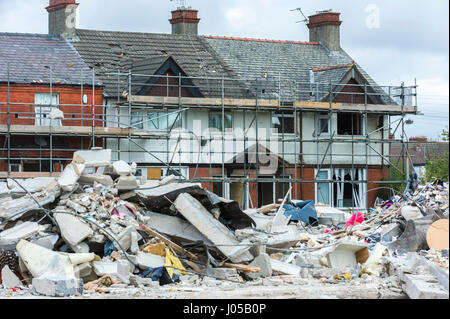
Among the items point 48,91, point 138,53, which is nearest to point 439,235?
point 48,91

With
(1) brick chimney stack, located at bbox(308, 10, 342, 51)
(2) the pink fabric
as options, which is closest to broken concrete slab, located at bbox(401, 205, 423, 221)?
(2) the pink fabric

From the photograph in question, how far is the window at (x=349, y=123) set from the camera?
3406 centimetres

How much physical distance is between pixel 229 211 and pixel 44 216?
13.7ft

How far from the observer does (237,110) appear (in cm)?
3206

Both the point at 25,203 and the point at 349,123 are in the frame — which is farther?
the point at 349,123

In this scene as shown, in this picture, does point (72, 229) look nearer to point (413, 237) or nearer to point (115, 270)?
point (115, 270)

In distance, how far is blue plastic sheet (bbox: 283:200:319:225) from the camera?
2277 cm

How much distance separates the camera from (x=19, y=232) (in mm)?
15242

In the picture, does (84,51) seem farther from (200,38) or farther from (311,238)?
(311,238)

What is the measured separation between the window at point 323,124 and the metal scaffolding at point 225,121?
6 cm

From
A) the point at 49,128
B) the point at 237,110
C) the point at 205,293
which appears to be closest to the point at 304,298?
the point at 205,293

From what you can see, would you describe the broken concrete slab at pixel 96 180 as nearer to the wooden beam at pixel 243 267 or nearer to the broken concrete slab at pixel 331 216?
the wooden beam at pixel 243 267

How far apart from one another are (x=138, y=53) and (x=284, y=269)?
20161mm

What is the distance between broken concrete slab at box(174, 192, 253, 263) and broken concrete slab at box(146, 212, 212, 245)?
0.55 ft
